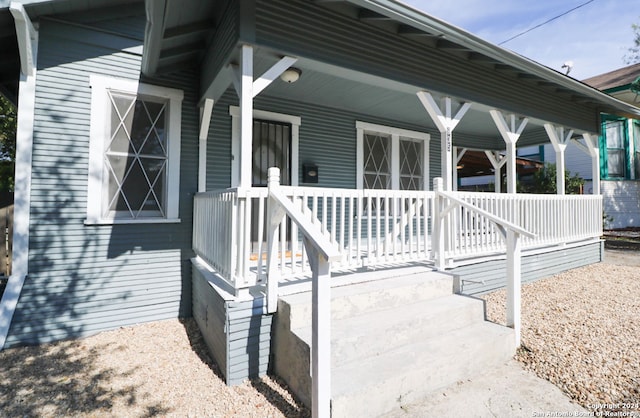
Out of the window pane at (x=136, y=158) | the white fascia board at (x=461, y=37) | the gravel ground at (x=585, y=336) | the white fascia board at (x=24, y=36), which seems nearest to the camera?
the gravel ground at (x=585, y=336)

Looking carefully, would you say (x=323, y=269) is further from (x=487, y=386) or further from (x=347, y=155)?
(x=347, y=155)

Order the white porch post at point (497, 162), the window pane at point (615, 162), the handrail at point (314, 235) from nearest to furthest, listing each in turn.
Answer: the handrail at point (314, 235) → the white porch post at point (497, 162) → the window pane at point (615, 162)

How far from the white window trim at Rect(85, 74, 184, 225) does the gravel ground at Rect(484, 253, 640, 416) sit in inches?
162

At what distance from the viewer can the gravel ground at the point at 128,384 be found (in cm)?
229

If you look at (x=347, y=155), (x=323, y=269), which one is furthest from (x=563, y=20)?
(x=323, y=269)

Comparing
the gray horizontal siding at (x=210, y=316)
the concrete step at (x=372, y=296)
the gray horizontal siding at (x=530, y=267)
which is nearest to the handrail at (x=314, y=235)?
the concrete step at (x=372, y=296)

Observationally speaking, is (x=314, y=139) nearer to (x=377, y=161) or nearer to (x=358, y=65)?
(x=377, y=161)

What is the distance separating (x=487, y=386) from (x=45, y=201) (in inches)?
180

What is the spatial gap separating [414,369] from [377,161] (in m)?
4.45

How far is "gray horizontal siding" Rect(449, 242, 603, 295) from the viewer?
4246 millimetres

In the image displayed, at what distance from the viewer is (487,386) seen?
2.42 meters

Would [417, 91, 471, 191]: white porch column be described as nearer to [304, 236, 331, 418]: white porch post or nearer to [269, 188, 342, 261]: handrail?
[269, 188, 342, 261]: handrail

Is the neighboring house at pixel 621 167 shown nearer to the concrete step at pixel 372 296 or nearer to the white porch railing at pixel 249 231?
the white porch railing at pixel 249 231

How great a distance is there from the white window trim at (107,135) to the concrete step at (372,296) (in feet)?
7.77
